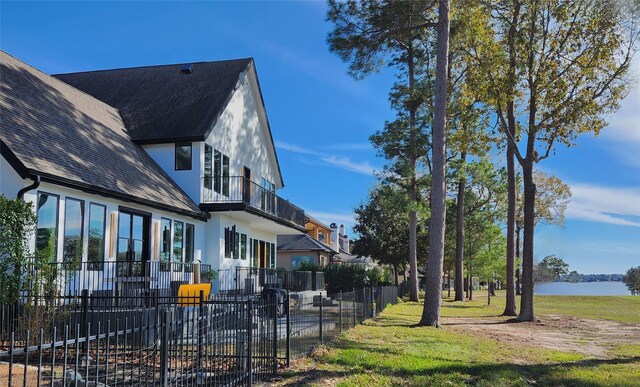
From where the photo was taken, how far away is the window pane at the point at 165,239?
20.2 meters

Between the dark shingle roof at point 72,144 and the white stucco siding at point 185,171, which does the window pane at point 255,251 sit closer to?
the white stucco siding at point 185,171

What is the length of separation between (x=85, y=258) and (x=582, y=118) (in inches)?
731

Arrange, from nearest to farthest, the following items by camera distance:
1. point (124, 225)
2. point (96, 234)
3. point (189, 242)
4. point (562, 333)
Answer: point (96, 234) < point (124, 225) < point (562, 333) < point (189, 242)

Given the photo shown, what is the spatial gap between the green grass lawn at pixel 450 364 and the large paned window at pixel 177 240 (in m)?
8.96

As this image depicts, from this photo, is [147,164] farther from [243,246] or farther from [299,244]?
[299,244]

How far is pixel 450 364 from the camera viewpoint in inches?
Answer: 428

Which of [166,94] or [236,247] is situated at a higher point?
[166,94]

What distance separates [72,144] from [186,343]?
474 inches

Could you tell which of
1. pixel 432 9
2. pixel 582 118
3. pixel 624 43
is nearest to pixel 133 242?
pixel 432 9

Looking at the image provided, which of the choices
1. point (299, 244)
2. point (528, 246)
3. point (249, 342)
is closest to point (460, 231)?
point (528, 246)

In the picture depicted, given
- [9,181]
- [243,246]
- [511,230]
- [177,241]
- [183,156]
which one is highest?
[183,156]

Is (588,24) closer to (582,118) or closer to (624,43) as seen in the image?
(624,43)

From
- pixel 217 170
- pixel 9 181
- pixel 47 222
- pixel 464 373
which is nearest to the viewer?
pixel 464 373

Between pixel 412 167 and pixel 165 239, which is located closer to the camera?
pixel 165 239
